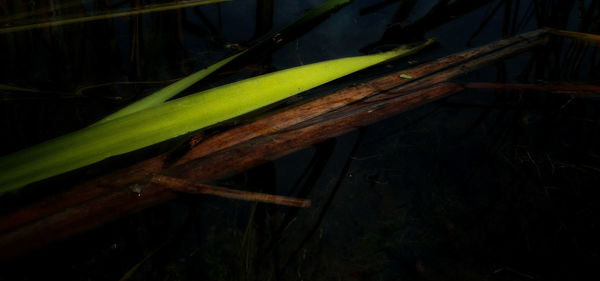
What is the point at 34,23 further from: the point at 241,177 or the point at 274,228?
the point at 274,228

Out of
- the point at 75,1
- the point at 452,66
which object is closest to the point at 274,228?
the point at 452,66

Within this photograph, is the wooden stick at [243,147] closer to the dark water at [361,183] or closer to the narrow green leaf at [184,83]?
the dark water at [361,183]

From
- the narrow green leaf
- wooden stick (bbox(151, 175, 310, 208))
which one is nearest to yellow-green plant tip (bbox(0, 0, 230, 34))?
the narrow green leaf

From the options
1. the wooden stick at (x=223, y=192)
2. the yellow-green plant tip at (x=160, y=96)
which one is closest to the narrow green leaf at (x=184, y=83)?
the yellow-green plant tip at (x=160, y=96)

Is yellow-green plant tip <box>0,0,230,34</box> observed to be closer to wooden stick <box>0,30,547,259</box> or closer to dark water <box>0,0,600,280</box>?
dark water <box>0,0,600,280</box>

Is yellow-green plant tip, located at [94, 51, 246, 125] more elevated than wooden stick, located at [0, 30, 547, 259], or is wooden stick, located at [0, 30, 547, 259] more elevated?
yellow-green plant tip, located at [94, 51, 246, 125]
